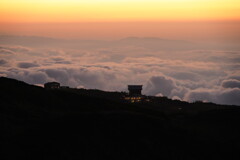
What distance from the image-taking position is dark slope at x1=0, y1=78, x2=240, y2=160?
4662cm

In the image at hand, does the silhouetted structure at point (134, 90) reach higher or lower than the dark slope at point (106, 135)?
higher

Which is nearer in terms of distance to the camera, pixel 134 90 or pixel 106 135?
pixel 106 135

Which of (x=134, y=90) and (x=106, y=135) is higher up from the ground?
(x=134, y=90)

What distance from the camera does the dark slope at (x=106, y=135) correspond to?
46.6 meters

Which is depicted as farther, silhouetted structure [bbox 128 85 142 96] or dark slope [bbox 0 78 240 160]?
silhouetted structure [bbox 128 85 142 96]

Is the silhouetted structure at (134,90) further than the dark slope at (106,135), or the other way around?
the silhouetted structure at (134,90)

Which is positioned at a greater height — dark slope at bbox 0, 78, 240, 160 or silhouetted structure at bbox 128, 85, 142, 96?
silhouetted structure at bbox 128, 85, 142, 96

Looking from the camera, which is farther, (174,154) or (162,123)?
(162,123)

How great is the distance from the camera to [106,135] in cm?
5156

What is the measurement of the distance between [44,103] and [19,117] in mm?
12805

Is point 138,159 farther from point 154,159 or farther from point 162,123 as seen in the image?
point 162,123

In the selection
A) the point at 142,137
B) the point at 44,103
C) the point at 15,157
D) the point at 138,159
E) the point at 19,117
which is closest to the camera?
the point at 15,157

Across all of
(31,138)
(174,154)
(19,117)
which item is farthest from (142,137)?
(19,117)

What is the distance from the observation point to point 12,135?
4844 centimetres
